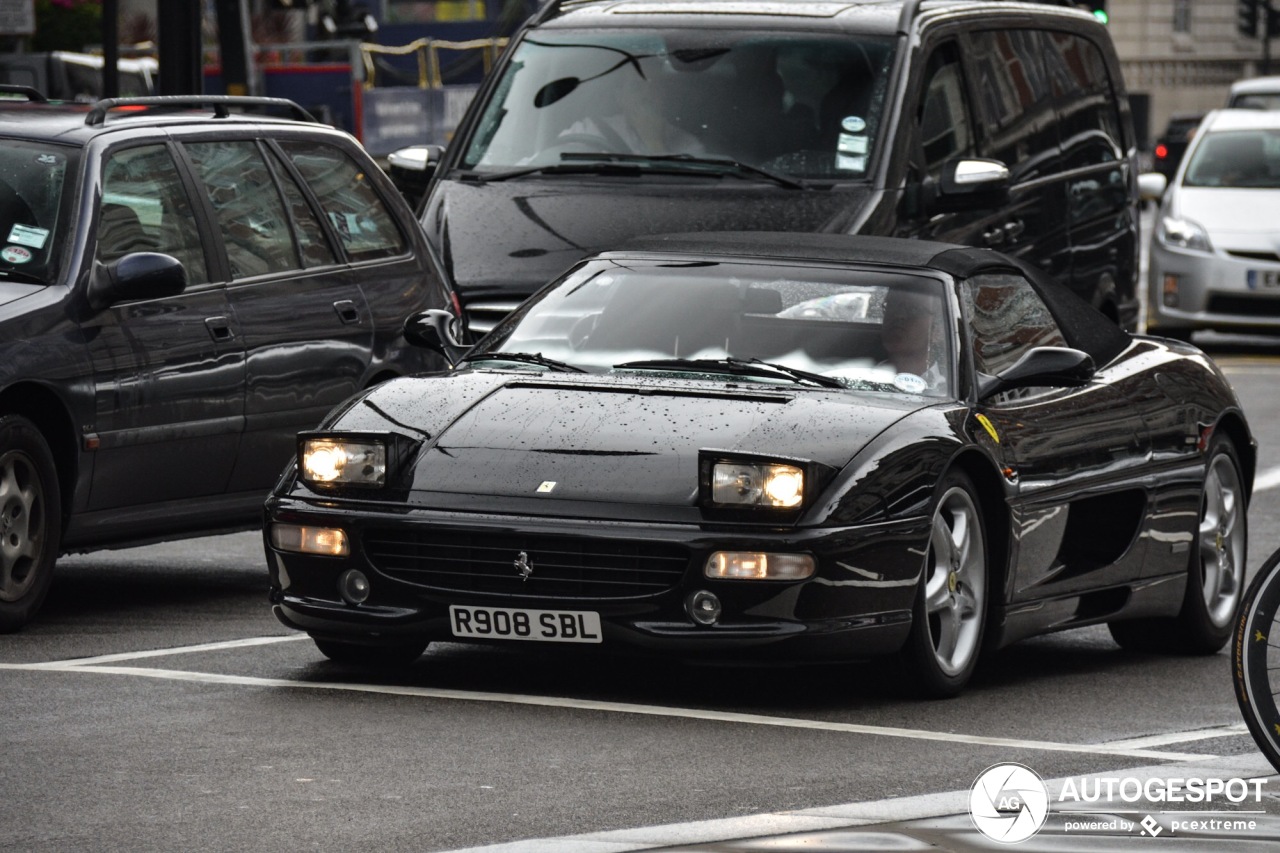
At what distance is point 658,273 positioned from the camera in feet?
28.4

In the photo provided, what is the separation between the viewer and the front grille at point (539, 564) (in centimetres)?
734

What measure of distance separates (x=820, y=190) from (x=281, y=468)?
10.2 feet

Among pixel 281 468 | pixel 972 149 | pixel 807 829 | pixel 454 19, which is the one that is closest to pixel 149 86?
pixel 454 19

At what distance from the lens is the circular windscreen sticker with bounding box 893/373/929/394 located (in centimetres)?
813

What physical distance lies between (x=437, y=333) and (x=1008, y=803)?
3438 mm

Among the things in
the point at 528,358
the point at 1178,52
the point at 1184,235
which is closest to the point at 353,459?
the point at 528,358

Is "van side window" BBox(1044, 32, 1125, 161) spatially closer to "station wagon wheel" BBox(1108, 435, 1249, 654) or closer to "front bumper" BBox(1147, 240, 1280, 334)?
"station wagon wheel" BBox(1108, 435, 1249, 654)

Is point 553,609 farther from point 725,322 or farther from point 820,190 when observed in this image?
point 820,190

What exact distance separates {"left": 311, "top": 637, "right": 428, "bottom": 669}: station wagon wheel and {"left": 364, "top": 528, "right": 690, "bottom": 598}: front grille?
1.51 feet

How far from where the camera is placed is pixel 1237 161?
22.5 m

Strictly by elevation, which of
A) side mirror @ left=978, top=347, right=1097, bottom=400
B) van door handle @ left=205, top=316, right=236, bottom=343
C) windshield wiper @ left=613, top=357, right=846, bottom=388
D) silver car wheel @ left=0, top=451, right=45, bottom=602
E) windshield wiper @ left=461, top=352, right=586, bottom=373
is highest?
windshield wiper @ left=613, top=357, right=846, bottom=388

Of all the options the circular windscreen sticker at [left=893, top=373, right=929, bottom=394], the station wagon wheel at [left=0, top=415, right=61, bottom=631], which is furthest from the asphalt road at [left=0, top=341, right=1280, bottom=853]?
the circular windscreen sticker at [left=893, top=373, right=929, bottom=394]

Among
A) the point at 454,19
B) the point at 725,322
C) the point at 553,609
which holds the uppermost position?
the point at 725,322

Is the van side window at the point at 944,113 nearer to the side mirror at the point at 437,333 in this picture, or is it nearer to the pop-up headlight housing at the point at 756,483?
the side mirror at the point at 437,333
